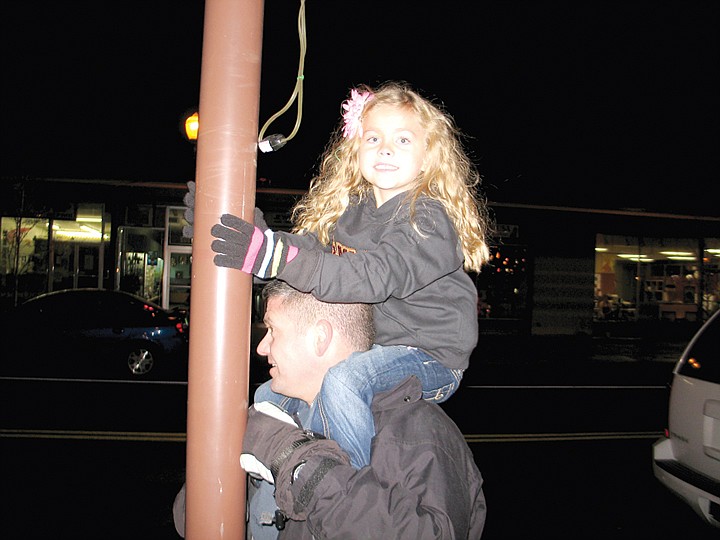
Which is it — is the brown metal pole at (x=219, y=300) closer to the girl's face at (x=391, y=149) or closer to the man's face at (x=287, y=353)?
the man's face at (x=287, y=353)

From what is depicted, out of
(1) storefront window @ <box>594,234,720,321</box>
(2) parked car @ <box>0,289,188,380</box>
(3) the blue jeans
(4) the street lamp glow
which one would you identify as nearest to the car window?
(3) the blue jeans

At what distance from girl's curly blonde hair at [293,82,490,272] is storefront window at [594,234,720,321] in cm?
2010

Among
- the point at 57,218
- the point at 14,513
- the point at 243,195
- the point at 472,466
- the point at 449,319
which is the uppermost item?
the point at 57,218

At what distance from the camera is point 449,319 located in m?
2.05

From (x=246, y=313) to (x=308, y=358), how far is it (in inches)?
17.1

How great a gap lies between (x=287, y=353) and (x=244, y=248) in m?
0.52

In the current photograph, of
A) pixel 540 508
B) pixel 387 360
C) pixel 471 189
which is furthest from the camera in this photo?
pixel 540 508

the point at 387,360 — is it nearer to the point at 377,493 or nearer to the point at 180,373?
the point at 377,493

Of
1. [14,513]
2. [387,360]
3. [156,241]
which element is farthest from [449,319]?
[156,241]

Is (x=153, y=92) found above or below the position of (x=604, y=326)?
above

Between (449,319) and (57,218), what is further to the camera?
(57,218)

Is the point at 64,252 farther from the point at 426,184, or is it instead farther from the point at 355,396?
the point at 355,396

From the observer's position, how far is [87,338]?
10.2 meters

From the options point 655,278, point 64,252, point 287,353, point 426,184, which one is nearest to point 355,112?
point 426,184
